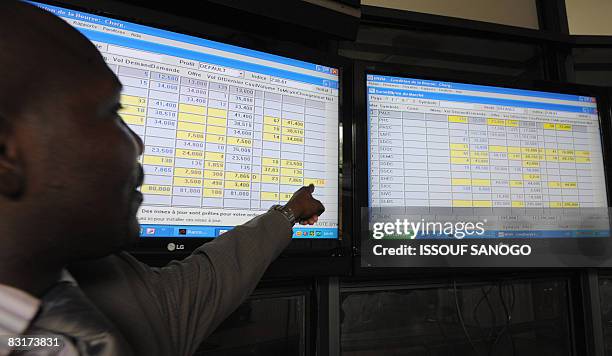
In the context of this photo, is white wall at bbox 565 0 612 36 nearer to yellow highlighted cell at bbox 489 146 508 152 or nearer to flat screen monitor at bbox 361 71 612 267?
flat screen monitor at bbox 361 71 612 267

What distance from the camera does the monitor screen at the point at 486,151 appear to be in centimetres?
82

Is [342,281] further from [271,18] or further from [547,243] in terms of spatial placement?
[271,18]

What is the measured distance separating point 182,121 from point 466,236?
675 mm

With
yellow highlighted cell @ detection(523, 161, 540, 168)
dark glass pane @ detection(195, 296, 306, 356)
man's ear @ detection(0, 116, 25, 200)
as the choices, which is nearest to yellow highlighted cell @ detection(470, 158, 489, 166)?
yellow highlighted cell @ detection(523, 161, 540, 168)

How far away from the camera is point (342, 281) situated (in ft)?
2.93

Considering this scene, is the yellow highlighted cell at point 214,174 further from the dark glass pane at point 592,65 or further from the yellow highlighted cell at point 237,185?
the dark glass pane at point 592,65

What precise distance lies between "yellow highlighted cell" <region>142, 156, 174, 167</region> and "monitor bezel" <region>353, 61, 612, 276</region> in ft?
1.25

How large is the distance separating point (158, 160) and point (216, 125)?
12 cm

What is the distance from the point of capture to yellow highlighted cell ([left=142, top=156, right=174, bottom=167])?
1.95ft

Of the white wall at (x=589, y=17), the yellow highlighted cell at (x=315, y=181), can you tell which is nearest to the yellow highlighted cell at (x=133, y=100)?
the yellow highlighted cell at (x=315, y=181)

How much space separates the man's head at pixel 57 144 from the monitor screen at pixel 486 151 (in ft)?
1.94

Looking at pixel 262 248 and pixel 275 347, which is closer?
pixel 262 248

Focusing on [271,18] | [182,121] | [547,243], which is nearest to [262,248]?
[182,121]

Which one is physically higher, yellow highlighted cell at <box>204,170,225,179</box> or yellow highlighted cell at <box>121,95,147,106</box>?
yellow highlighted cell at <box>121,95,147,106</box>
